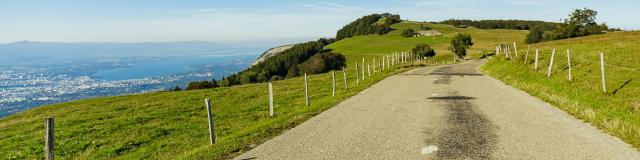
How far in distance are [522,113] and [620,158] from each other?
680cm

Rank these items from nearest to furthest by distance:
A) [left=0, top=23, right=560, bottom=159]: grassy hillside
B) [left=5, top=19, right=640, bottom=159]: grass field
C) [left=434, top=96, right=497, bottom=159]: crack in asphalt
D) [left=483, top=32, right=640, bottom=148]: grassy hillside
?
[left=434, top=96, right=497, bottom=159]: crack in asphalt < [left=483, top=32, right=640, bottom=148]: grassy hillside < [left=5, top=19, right=640, bottom=159]: grass field < [left=0, top=23, right=560, bottom=159]: grassy hillside

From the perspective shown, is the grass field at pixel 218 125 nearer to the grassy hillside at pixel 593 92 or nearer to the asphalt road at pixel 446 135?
the grassy hillside at pixel 593 92

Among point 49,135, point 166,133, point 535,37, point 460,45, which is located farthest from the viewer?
point 535,37

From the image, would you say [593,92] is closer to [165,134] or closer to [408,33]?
[165,134]

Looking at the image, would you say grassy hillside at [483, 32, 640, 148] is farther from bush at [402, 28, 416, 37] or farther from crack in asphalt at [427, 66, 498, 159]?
bush at [402, 28, 416, 37]

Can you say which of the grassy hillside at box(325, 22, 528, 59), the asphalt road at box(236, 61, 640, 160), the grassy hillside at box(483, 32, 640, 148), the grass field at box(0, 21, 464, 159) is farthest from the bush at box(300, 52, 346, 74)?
the asphalt road at box(236, 61, 640, 160)

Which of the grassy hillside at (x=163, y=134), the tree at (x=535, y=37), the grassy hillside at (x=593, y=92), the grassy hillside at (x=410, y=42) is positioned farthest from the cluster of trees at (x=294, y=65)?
the grassy hillside at (x=593, y=92)

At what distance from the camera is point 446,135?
12.3 m

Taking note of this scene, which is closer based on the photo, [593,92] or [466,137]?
[466,137]

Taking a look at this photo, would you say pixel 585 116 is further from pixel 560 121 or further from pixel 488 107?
pixel 488 107

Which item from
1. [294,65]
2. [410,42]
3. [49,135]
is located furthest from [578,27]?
[49,135]

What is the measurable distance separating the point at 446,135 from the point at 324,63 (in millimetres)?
138362

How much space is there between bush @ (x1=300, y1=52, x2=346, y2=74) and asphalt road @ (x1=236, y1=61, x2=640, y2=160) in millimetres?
124766

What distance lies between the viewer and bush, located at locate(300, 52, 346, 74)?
144m
